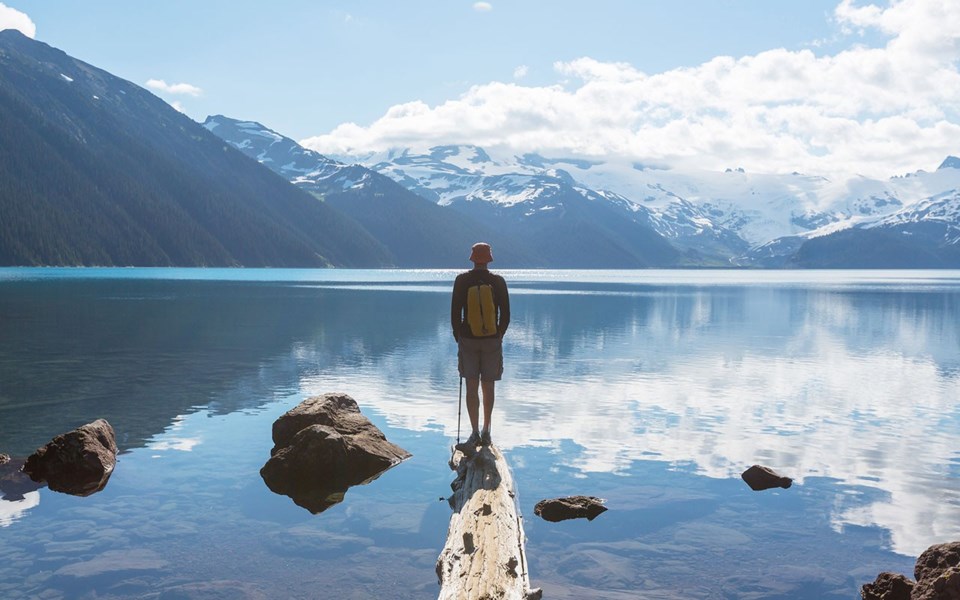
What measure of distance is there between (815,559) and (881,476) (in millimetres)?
6182

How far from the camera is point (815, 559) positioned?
471 inches

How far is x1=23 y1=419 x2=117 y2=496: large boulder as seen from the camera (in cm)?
1516

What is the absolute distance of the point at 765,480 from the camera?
52.0ft

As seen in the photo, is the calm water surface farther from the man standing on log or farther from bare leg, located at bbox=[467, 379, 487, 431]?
the man standing on log

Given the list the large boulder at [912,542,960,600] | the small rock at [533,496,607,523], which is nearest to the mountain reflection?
the large boulder at [912,542,960,600]

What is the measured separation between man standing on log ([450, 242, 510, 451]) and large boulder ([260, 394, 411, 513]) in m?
2.30

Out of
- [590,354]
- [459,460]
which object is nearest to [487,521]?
[459,460]

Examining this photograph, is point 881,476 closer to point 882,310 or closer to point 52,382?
point 52,382

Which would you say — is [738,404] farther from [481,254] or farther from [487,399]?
[481,254]

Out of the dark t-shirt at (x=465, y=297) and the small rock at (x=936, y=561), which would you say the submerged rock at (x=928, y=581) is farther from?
the dark t-shirt at (x=465, y=297)

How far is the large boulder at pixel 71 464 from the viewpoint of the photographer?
15.2m

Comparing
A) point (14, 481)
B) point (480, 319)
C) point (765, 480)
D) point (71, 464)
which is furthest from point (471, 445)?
point (14, 481)

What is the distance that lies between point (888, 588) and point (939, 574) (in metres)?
0.68

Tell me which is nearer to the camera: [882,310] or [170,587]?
[170,587]
